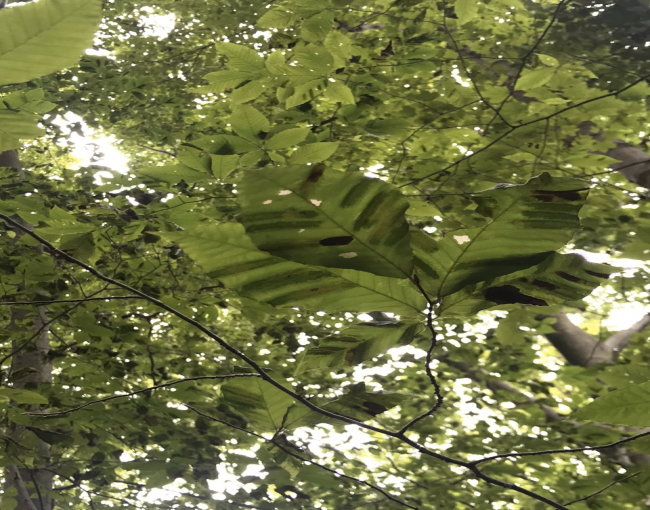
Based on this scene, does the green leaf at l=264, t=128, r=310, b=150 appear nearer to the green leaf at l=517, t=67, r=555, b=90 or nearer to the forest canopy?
the forest canopy

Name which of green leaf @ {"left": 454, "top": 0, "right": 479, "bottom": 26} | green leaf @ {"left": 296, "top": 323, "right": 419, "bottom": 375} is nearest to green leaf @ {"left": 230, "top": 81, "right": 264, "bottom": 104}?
green leaf @ {"left": 454, "top": 0, "right": 479, "bottom": 26}

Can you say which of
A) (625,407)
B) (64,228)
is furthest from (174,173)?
(625,407)

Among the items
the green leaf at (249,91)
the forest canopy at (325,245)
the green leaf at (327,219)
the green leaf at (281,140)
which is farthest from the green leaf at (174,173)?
the green leaf at (327,219)

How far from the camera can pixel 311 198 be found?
0.40 m

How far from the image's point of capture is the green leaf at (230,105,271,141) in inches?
51.0

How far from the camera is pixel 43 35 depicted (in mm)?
403

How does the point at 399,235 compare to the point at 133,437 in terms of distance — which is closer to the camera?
the point at 399,235

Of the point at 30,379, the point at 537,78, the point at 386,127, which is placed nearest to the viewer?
the point at 386,127

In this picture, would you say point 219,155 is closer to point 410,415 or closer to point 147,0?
point 410,415

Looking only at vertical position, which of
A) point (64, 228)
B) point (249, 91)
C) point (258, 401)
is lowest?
point (258, 401)

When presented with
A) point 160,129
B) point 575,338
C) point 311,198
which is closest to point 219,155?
point 311,198

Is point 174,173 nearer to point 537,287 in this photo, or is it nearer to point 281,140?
point 281,140

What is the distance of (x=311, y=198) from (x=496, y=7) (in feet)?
12.2

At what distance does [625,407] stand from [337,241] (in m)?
0.44
